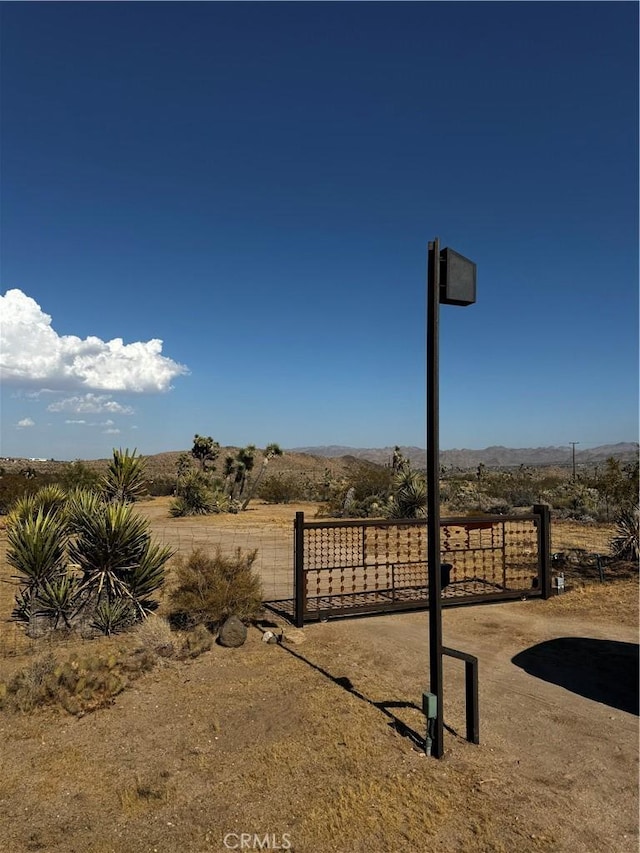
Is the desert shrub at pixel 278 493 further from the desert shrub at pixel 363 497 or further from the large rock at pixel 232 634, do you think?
the large rock at pixel 232 634

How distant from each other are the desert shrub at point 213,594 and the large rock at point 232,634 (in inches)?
18.3

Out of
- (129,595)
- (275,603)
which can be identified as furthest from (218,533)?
(129,595)

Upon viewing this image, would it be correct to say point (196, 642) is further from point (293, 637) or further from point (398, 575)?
point (398, 575)

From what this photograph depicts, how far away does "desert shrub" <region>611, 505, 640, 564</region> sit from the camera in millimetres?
13203

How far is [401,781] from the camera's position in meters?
4.11

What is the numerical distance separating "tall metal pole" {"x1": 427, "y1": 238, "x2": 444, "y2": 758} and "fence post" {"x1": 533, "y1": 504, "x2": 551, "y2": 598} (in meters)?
6.61

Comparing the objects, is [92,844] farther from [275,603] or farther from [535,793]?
[275,603]

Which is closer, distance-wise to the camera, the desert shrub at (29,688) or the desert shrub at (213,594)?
the desert shrub at (29,688)

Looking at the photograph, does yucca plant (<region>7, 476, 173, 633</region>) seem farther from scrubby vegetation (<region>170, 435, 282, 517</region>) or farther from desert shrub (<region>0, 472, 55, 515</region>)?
scrubby vegetation (<region>170, 435, 282, 517</region>)

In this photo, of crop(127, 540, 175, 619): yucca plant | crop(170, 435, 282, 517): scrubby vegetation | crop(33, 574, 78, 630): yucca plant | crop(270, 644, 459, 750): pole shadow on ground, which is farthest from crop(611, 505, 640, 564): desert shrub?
crop(170, 435, 282, 517): scrubby vegetation

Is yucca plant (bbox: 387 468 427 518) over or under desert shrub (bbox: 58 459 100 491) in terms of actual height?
under

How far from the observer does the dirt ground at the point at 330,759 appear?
3537 millimetres

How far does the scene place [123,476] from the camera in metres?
11.9

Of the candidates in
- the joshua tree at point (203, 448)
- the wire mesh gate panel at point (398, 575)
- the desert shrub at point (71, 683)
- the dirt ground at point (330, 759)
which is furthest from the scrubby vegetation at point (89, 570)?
the joshua tree at point (203, 448)
